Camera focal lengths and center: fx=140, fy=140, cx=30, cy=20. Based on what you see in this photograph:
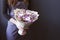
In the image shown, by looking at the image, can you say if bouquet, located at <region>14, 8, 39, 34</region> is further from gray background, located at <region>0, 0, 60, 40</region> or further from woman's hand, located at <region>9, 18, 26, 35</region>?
gray background, located at <region>0, 0, 60, 40</region>

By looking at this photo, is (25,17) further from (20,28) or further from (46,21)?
(46,21)

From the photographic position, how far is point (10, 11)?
1.61 metres

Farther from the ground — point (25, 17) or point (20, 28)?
point (25, 17)

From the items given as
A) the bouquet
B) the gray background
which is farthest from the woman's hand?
the gray background

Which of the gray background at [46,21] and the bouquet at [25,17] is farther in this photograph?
the gray background at [46,21]

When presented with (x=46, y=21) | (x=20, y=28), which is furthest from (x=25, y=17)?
(x=46, y=21)

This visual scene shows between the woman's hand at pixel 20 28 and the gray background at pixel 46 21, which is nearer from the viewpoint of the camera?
the woman's hand at pixel 20 28

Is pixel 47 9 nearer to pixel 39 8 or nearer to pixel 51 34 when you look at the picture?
pixel 39 8

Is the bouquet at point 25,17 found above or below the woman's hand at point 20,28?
above

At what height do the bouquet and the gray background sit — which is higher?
the bouquet

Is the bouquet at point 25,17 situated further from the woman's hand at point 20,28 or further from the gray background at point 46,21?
the gray background at point 46,21

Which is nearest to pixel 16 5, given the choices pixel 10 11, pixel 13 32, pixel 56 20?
pixel 10 11

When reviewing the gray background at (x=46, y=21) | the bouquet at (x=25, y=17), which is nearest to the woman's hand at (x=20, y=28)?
the bouquet at (x=25, y=17)

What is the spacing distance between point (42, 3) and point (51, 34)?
0.45 meters
